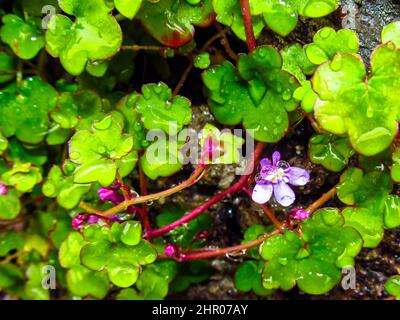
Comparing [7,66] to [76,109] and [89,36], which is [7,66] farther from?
[89,36]

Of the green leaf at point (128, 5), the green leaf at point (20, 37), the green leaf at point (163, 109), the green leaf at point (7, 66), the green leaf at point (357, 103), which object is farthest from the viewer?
the green leaf at point (7, 66)

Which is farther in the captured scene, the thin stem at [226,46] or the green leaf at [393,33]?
the thin stem at [226,46]

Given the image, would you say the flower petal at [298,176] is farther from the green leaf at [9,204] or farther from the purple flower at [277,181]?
the green leaf at [9,204]

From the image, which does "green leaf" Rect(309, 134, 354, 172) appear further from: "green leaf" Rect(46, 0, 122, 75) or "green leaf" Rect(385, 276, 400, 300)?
"green leaf" Rect(46, 0, 122, 75)

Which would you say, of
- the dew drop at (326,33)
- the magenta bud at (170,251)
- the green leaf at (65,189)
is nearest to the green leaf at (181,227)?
the magenta bud at (170,251)

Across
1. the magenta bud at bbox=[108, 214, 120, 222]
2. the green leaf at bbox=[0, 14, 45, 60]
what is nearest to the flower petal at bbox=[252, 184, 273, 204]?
the magenta bud at bbox=[108, 214, 120, 222]

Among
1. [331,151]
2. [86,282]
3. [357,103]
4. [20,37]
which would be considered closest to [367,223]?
[331,151]

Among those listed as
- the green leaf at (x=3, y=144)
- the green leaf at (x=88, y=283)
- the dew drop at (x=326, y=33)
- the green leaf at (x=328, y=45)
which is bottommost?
the green leaf at (x=88, y=283)
